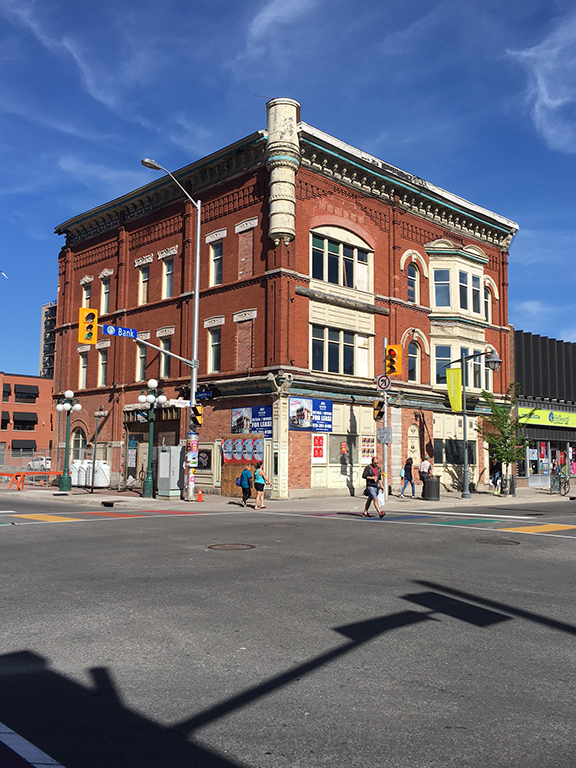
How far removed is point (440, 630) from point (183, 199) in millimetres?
29429

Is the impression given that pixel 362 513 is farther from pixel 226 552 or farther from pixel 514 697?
pixel 514 697

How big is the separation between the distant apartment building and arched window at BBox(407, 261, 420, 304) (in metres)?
105

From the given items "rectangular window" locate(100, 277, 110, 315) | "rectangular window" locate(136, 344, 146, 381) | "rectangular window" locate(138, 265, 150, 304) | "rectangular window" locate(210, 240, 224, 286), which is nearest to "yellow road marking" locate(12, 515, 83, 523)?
"rectangular window" locate(210, 240, 224, 286)

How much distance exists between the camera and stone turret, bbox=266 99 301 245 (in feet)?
88.7

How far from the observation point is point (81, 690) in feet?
15.6

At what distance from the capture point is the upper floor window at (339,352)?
28.7m

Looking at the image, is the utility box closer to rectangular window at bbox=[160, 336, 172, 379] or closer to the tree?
rectangular window at bbox=[160, 336, 172, 379]

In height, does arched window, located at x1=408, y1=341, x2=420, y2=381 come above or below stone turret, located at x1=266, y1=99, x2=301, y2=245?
below

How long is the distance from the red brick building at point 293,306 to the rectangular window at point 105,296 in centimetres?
8

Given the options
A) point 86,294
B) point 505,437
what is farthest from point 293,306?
point 86,294

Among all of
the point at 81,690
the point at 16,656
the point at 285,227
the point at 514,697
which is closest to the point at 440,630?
the point at 514,697

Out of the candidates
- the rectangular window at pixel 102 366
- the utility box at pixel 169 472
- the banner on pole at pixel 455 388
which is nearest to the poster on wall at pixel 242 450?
the utility box at pixel 169 472

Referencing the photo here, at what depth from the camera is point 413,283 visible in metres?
33.6

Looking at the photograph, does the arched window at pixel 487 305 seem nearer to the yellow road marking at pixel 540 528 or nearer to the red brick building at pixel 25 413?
the yellow road marking at pixel 540 528
